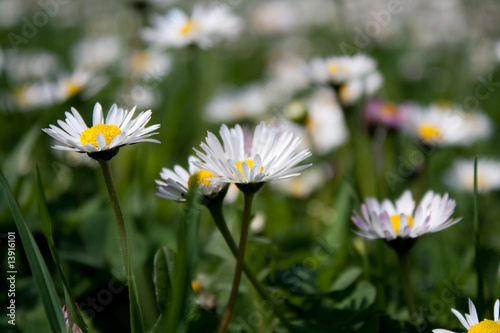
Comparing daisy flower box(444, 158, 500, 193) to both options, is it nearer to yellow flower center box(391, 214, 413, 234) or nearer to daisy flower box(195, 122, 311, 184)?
yellow flower center box(391, 214, 413, 234)

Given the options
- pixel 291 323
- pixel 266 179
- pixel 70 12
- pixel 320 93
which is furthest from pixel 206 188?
pixel 70 12

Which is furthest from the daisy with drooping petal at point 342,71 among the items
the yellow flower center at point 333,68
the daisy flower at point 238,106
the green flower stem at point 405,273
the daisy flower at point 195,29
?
the green flower stem at point 405,273

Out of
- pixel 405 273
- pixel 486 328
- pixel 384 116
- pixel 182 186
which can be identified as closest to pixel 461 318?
pixel 486 328

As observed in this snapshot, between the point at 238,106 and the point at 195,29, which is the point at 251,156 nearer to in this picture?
the point at 195,29

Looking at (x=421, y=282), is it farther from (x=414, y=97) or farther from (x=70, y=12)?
(x=70, y=12)
